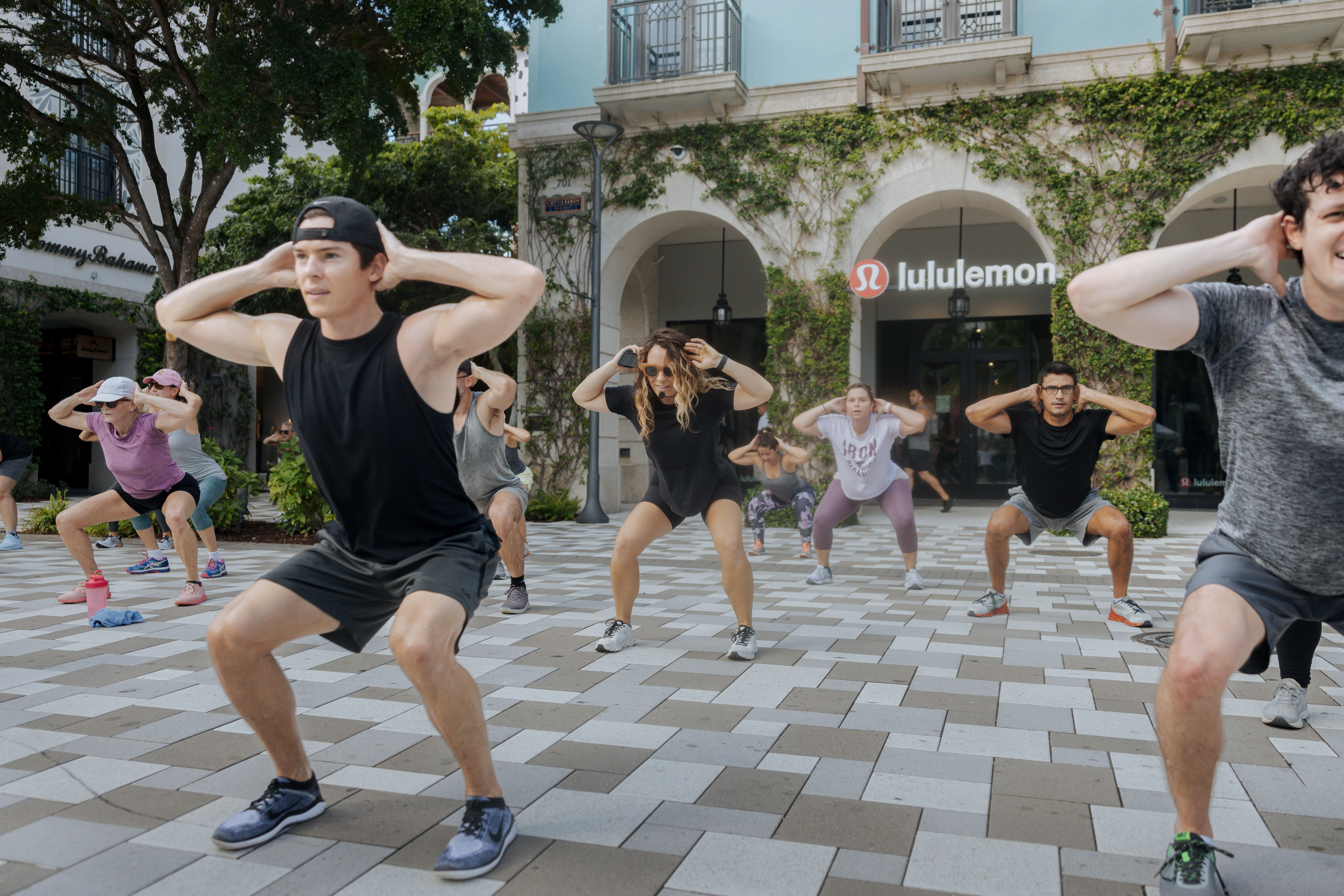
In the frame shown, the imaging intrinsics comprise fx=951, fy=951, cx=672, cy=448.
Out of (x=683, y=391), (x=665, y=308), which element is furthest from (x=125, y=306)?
(x=683, y=391)

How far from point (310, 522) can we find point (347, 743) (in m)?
8.10

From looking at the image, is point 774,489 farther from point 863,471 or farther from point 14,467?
point 14,467

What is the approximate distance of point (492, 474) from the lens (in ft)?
22.9

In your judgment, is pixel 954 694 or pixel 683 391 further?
pixel 683 391

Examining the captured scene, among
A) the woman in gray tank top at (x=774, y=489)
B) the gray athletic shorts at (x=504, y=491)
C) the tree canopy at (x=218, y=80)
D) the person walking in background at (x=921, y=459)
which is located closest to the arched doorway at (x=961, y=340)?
the person walking in background at (x=921, y=459)

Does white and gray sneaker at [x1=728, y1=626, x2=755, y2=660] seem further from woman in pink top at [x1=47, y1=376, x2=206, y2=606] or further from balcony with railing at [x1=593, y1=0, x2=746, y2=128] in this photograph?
balcony with railing at [x1=593, y1=0, x2=746, y2=128]

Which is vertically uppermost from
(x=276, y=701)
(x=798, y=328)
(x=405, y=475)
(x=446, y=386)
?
(x=798, y=328)

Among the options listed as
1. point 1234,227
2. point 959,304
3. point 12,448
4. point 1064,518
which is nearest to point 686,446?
point 1064,518

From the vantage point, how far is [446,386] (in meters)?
2.92

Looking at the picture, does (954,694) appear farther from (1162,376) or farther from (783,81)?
(1162,376)

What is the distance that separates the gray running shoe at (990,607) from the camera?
6.64m

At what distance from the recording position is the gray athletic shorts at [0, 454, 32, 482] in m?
10.4

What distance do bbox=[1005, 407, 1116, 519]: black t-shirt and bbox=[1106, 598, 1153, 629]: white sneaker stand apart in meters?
0.69

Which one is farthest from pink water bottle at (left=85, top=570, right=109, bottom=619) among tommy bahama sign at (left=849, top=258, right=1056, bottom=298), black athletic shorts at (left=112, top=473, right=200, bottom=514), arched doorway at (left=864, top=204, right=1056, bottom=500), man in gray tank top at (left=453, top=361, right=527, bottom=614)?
arched doorway at (left=864, top=204, right=1056, bottom=500)
